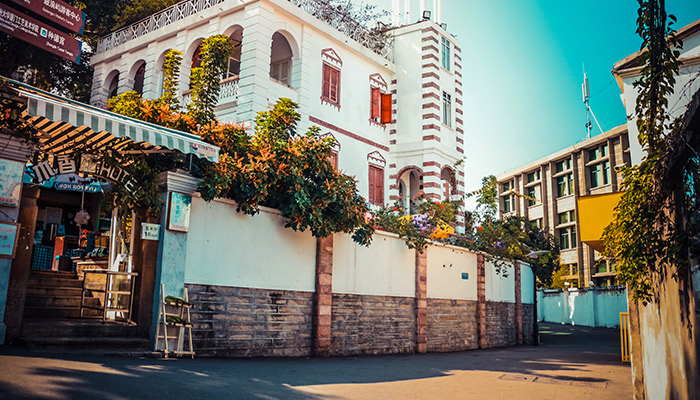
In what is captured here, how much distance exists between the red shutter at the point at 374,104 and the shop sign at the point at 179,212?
42.3 feet

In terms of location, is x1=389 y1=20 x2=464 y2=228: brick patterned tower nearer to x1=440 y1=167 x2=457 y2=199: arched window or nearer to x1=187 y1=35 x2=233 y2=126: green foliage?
x1=440 y1=167 x2=457 y2=199: arched window

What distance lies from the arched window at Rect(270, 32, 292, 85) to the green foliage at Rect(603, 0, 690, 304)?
14933mm

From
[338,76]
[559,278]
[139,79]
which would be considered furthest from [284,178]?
[559,278]

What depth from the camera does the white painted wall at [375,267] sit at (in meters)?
12.5

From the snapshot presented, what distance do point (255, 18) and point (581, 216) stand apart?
11.0 meters

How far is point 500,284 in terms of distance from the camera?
1917cm

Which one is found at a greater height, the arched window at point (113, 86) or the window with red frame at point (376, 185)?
the arched window at point (113, 86)

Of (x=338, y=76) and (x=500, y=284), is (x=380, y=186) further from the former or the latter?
(x=500, y=284)

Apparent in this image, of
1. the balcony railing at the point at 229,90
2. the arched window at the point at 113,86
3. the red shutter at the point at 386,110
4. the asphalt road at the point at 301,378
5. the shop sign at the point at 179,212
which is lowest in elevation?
the asphalt road at the point at 301,378

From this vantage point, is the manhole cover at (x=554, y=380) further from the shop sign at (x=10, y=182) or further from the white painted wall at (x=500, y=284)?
the shop sign at (x=10, y=182)

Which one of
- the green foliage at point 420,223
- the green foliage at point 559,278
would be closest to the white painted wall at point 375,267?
the green foliage at point 420,223

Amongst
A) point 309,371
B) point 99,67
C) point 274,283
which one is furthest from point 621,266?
point 99,67

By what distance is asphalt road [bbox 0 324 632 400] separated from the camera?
560 centimetres

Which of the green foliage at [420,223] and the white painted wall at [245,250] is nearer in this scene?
the white painted wall at [245,250]
